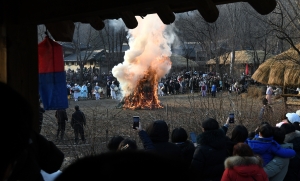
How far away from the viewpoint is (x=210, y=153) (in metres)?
4.23

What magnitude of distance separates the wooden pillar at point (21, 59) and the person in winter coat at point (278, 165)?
2.69 m

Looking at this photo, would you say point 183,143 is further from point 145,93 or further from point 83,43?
point 83,43

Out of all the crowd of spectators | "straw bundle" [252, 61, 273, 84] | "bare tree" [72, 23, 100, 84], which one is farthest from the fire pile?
the crowd of spectators

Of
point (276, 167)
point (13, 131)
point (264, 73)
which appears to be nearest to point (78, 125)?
point (276, 167)

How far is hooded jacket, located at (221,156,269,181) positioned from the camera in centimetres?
379

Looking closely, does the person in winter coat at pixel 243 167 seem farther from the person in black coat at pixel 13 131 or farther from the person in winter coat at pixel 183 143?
the person in black coat at pixel 13 131

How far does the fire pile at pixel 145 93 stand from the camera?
22797 mm

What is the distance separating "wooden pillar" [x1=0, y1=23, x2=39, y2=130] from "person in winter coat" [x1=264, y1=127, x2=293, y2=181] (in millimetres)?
2685

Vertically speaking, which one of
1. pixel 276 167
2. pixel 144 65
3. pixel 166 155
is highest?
pixel 144 65

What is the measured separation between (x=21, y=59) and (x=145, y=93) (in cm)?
2025

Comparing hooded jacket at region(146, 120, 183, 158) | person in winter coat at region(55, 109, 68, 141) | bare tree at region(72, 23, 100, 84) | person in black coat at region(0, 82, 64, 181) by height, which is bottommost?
person in winter coat at region(55, 109, 68, 141)

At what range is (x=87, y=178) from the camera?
103 centimetres

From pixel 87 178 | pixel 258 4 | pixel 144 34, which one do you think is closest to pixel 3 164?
pixel 87 178

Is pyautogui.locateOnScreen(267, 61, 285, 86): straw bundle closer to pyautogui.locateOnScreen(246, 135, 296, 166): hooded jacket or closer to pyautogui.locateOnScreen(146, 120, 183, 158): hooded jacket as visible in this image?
pyautogui.locateOnScreen(246, 135, 296, 166): hooded jacket
